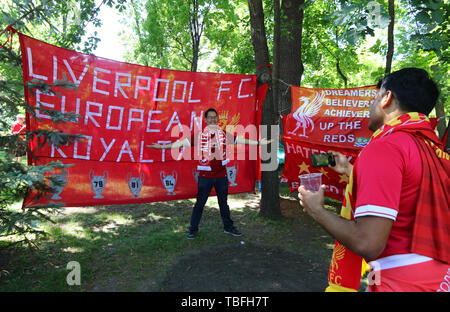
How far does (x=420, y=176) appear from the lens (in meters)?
1.37

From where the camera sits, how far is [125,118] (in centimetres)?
486

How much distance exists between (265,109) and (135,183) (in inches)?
118

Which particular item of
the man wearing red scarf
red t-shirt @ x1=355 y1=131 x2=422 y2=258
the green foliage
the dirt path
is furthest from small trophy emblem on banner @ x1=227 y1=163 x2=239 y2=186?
red t-shirt @ x1=355 y1=131 x2=422 y2=258

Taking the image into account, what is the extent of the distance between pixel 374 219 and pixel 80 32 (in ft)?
19.4

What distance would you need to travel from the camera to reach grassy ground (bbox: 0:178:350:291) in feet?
12.2

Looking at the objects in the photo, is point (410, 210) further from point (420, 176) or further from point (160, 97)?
point (160, 97)

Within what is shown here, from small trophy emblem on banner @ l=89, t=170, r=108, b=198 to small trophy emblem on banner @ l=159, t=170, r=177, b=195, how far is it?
0.96 metres

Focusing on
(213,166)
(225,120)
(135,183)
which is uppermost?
(225,120)

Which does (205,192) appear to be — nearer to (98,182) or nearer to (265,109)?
(98,182)

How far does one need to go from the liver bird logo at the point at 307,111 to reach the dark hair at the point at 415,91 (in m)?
4.43

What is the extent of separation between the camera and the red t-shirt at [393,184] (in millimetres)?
1289

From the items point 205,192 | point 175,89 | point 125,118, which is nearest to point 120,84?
point 125,118

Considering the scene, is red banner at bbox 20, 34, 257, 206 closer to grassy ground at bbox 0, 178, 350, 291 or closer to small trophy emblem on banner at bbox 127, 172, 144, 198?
small trophy emblem on banner at bbox 127, 172, 144, 198

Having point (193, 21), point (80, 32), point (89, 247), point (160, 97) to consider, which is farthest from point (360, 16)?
point (193, 21)
